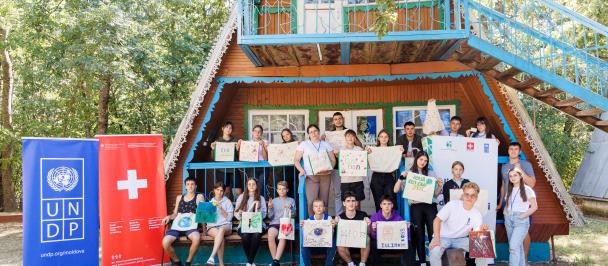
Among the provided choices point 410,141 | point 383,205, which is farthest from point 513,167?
point 383,205

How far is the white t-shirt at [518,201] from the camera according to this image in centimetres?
735

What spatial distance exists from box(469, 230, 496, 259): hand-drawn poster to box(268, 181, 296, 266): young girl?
272 cm

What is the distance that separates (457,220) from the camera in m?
6.84

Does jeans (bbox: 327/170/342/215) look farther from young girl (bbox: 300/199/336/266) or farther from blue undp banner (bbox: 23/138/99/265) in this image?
blue undp banner (bbox: 23/138/99/265)

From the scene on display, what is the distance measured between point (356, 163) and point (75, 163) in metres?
4.25

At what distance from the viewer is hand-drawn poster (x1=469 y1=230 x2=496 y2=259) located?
6.64 m

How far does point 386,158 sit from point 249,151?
2356 mm

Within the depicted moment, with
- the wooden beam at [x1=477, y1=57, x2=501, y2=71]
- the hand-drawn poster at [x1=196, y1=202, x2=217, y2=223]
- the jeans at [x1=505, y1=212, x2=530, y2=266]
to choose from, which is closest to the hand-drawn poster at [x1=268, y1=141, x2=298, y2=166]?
the hand-drawn poster at [x1=196, y1=202, x2=217, y2=223]

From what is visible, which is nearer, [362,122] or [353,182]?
[353,182]

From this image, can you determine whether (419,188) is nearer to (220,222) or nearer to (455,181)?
(455,181)

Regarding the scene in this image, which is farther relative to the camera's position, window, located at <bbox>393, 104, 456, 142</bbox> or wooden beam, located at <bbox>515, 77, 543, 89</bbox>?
window, located at <bbox>393, 104, 456, 142</bbox>

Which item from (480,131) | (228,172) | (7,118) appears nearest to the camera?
(480,131)

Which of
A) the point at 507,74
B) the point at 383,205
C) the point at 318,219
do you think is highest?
the point at 507,74

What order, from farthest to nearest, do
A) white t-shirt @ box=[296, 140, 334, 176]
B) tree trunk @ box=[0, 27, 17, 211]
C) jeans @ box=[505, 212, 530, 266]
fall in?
1. tree trunk @ box=[0, 27, 17, 211]
2. white t-shirt @ box=[296, 140, 334, 176]
3. jeans @ box=[505, 212, 530, 266]
